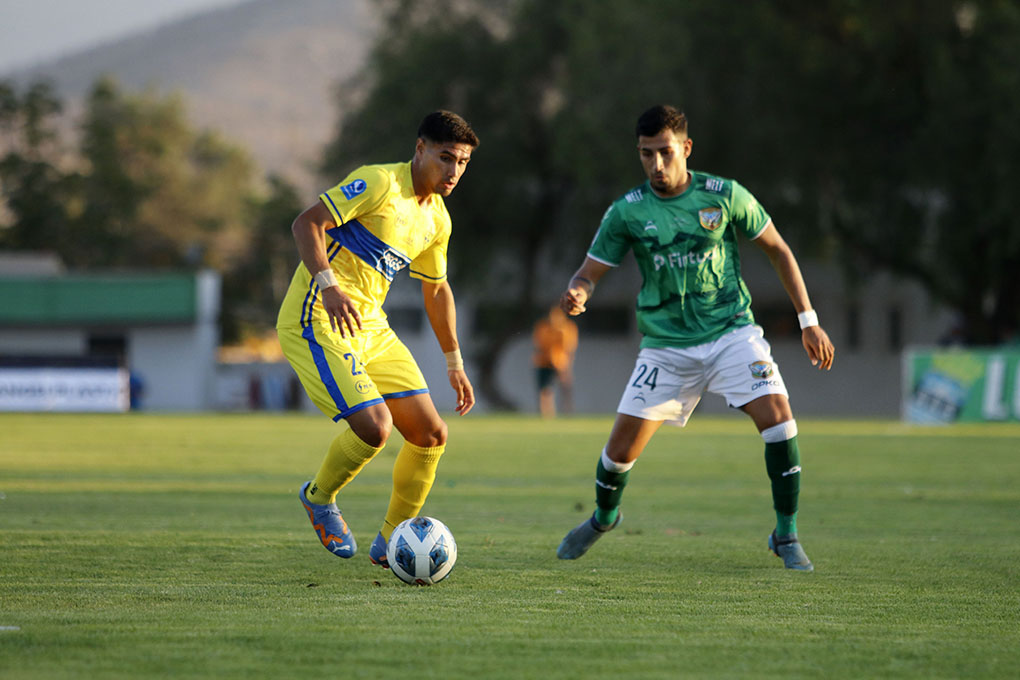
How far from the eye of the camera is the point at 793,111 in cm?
3369

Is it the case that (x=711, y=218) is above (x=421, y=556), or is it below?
above

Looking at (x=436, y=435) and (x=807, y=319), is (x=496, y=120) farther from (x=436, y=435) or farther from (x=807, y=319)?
(x=436, y=435)

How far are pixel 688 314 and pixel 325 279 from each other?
6.78 ft

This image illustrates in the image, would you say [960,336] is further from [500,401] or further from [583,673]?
[583,673]

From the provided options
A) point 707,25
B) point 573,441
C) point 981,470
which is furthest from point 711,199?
point 707,25

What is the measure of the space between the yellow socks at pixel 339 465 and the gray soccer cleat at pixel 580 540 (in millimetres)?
1194

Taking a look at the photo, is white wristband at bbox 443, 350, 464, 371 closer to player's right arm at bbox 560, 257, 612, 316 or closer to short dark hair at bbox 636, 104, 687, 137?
player's right arm at bbox 560, 257, 612, 316

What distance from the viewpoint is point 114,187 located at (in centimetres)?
6919

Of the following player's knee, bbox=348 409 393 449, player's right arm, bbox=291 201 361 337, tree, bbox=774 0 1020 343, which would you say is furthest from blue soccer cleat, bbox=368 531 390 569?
tree, bbox=774 0 1020 343

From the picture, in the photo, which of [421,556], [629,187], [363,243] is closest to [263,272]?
[629,187]

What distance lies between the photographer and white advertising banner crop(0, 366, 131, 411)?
3050 centimetres

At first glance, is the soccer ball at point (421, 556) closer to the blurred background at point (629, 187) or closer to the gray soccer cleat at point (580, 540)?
the gray soccer cleat at point (580, 540)

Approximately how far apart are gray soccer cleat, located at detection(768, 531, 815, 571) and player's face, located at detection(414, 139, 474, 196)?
2556 mm

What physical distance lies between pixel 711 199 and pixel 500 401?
39.9 meters
